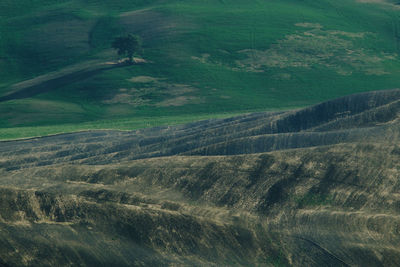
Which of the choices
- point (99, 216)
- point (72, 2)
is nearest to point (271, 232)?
point (99, 216)

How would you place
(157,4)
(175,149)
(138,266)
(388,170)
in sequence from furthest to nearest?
(157,4), (175,149), (388,170), (138,266)

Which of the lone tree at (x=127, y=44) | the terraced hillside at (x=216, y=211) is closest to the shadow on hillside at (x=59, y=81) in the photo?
the lone tree at (x=127, y=44)

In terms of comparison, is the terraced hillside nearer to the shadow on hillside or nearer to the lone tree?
the shadow on hillside

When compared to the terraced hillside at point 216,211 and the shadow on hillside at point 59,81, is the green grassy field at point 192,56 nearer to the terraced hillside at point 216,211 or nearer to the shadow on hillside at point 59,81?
the shadow on hillside at point 59,81

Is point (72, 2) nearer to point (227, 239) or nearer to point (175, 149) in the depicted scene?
point (175, 149)

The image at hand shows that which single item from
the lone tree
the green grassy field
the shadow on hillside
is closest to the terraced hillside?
the green grassy field

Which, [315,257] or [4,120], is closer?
[315,257]

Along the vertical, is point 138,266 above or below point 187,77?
above
